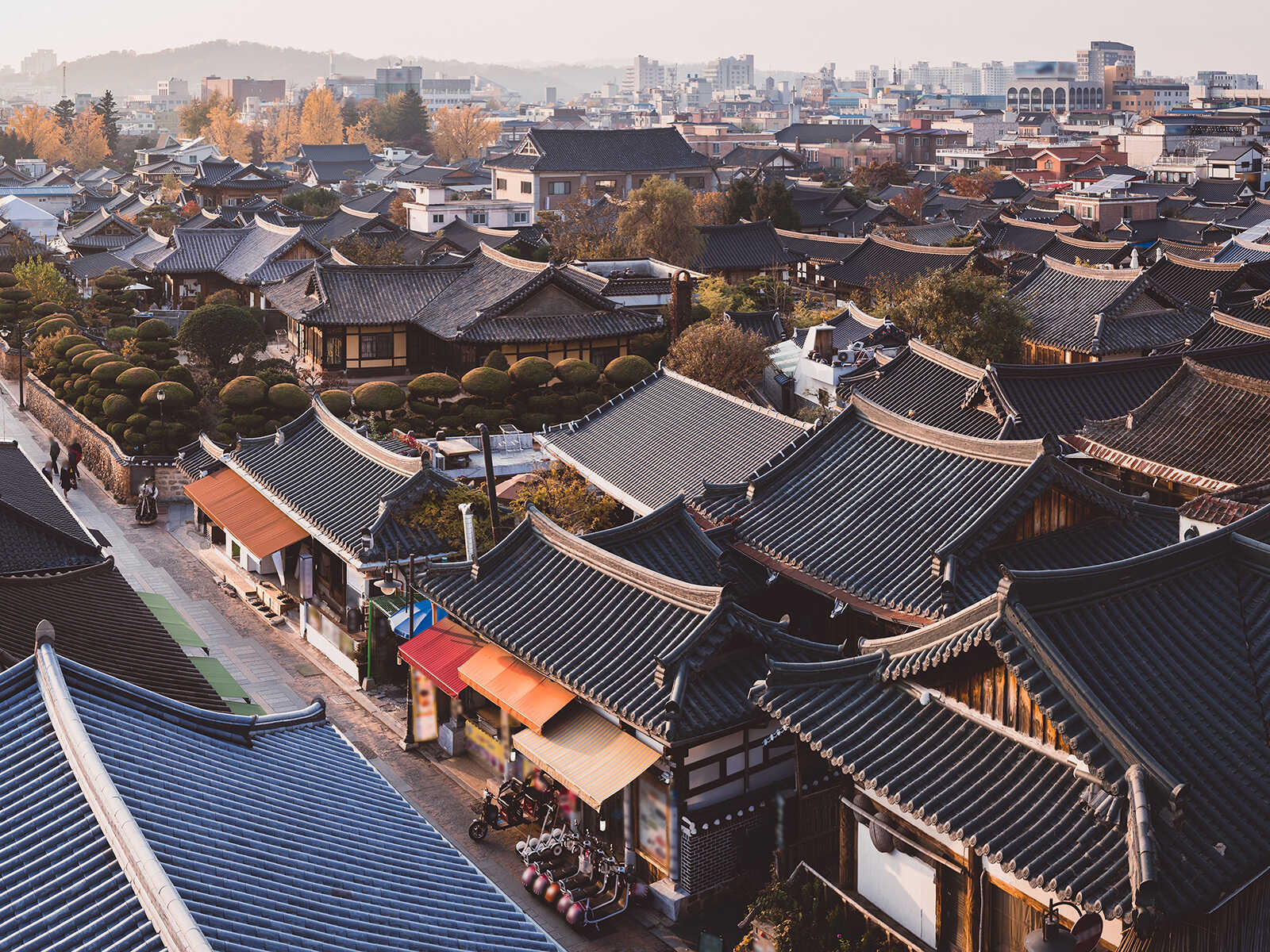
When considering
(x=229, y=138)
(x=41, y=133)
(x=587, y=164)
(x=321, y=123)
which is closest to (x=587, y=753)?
(x=587, y=164)

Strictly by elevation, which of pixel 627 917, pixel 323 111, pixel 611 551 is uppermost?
pixel 323 111

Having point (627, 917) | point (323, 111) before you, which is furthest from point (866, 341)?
point (323, 111)

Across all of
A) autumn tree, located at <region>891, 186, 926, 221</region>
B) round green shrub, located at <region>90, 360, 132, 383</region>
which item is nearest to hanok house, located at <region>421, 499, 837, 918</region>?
round green shrub, located at <region>90, 360, 132, 383</region>

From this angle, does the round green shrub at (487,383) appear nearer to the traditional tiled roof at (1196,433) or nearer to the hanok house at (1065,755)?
the traditional tiled roof at (1196,433)

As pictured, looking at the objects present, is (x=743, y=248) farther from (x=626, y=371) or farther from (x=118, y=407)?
(x=118, y=407)

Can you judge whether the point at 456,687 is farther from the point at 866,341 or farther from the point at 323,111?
the point at 323,111

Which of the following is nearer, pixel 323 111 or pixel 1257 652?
pixel 1257 652

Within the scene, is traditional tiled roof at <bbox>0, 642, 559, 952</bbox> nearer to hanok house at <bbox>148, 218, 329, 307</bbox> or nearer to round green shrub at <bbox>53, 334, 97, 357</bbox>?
round green shrub at <bbox>53, 334, 97, 357</bbox>
